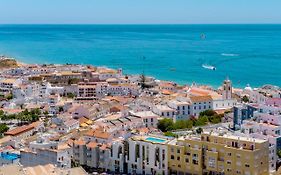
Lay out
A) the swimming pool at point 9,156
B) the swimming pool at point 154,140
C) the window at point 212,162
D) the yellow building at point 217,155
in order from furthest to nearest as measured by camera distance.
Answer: the swimming pool at point 154,140 → the swimming pool at point 9,156 → the window at point 212,162 → the yellow building at point 217,155

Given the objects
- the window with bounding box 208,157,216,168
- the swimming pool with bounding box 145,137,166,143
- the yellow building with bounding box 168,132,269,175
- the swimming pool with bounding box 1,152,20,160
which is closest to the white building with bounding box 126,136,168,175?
the swimming pool with bounding box 145,137,166,143

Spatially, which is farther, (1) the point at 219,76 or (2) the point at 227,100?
(1) the point at 219,76

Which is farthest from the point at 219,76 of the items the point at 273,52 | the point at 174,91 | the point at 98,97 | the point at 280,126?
the point at 280,126

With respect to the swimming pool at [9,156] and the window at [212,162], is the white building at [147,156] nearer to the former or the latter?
the window at [212,162]

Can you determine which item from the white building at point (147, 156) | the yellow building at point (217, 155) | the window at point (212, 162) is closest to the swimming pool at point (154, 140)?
the white building at point (147, 156)

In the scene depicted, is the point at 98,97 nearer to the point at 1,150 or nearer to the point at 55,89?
the point at 55,89

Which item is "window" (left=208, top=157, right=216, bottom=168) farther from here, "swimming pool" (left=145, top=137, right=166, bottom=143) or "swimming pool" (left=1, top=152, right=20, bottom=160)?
"swimming pool" (left=1, top=152, right=20, bottom=160)

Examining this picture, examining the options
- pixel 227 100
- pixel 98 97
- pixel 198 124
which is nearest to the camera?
pixel 198 124

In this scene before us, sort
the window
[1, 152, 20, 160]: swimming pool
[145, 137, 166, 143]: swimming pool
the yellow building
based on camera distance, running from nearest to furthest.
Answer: the yellow building, the window, [1, 152, 20, 160]: swimming pool, [145, 137, 166, 143]: swimming pool

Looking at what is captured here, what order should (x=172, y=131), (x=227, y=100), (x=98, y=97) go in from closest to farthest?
(x=172, y=131), (x=227, y=100), (x=98, y=97)
